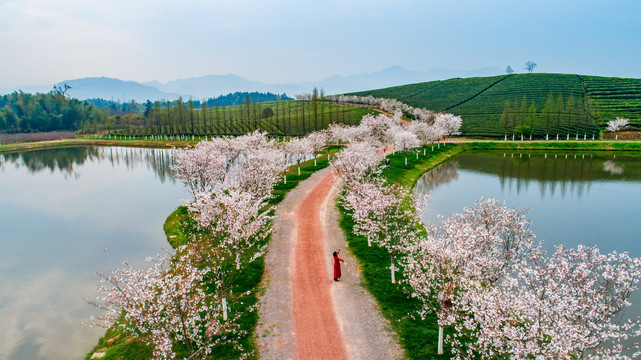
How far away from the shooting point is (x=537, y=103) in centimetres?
14738

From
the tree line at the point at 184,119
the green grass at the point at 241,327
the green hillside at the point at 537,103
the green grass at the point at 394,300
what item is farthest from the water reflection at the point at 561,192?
the tree line at the point at 184,119

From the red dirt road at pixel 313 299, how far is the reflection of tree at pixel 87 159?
49.2 m

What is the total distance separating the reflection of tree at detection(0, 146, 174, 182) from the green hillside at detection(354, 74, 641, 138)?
101 meters

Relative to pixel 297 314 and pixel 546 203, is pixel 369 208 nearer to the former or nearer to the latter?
pixel 297 314

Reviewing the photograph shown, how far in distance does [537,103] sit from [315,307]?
163 m

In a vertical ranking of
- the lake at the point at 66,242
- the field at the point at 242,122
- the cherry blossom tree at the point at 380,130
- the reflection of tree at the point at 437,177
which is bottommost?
the lake at the point at 66,242

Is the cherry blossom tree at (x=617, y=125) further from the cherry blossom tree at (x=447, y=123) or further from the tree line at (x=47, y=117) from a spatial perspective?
the tree line at (x=47, y=117)

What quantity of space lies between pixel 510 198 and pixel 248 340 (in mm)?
42834

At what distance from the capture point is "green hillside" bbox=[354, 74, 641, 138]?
371ft

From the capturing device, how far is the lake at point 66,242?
22672 millimetres

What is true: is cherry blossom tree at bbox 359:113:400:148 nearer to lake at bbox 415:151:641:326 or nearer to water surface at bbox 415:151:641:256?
water surface at bbox 415:151:641:256

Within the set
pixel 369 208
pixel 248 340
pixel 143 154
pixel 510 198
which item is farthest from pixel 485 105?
pixel 248 340

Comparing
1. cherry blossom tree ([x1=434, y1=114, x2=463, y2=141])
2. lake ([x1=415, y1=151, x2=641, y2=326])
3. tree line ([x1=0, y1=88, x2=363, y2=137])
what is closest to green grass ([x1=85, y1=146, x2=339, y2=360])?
lake ([x1=415, y1=151, x2=641, y2=326])

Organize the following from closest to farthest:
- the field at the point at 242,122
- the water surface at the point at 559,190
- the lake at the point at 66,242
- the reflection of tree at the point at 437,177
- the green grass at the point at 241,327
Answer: the green grass at the point at 241,327 → the lake at the point at 66,242 → the water surface at the point at 559,190 → the reflection of tree at the point at 437,177 → the field at the point at 242,122
